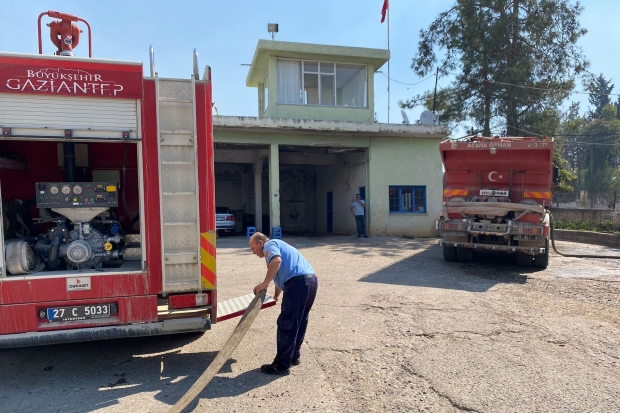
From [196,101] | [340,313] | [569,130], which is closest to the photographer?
[196,101]

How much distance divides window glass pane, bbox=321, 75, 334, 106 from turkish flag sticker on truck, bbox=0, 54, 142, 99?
13991 millimetres

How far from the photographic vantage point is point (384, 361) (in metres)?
4.32

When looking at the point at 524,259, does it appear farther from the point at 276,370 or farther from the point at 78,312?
the point at 78,312

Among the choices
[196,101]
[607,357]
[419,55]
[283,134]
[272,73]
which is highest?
[419,55]

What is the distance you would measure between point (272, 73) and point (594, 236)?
13574mm

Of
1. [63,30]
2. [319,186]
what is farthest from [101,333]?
[319,186]

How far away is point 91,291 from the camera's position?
387 cm

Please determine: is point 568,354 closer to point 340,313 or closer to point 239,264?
point 340,313

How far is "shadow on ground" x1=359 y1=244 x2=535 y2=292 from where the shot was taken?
7824 millimetres

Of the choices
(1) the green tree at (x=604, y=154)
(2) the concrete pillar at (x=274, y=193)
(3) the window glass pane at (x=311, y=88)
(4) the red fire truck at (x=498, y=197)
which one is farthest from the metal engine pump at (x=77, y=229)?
(1) the green tree at (x=604, y=154)

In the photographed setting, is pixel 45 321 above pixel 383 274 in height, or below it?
above

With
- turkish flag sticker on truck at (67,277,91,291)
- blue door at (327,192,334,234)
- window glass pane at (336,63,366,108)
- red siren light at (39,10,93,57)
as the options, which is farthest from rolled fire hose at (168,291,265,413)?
blue door at (327,192,334,234)

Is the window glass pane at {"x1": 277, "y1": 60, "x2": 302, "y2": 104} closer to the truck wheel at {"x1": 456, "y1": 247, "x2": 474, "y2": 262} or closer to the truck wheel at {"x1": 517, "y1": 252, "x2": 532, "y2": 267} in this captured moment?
the truck wheel at {"x1": 456, "y1": 247, "x2": 474, "y2": 262}

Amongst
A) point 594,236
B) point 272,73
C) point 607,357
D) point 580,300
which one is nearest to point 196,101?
point 607,357
